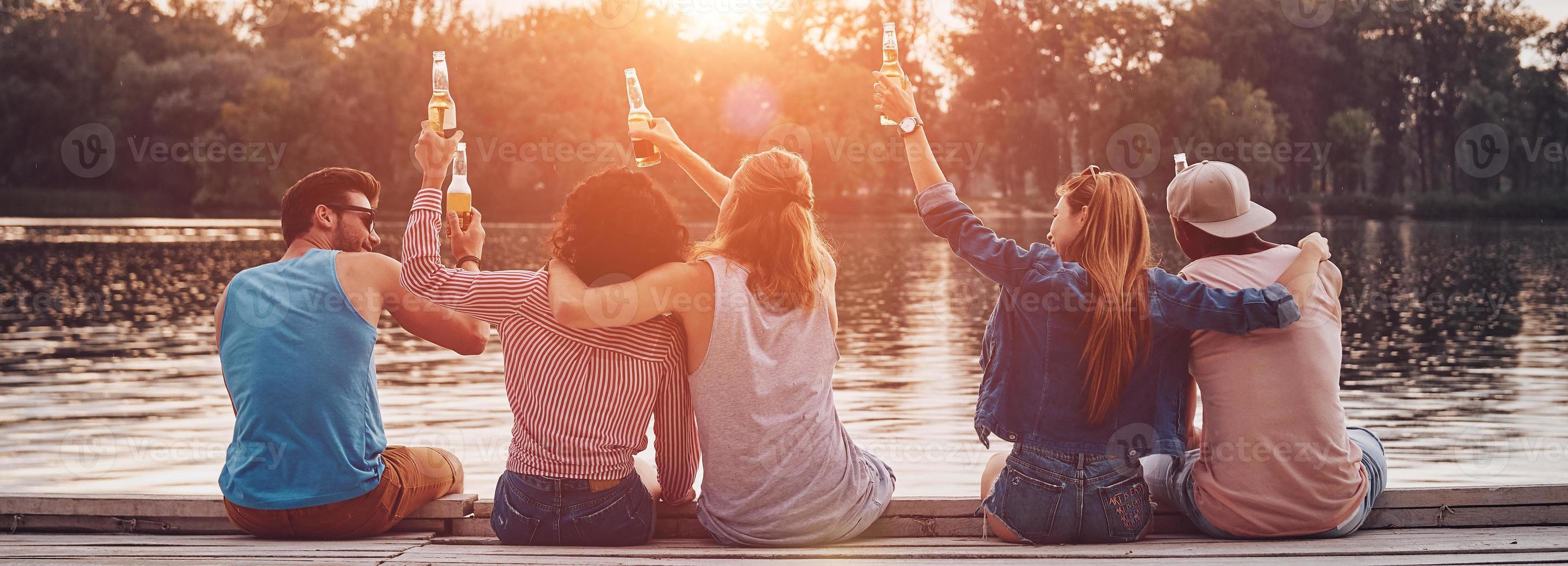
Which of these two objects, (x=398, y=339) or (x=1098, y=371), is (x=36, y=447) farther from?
(x=1098, y=371)

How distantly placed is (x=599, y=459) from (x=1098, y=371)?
4.28 ft

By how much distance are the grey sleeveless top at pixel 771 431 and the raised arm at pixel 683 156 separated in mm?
819

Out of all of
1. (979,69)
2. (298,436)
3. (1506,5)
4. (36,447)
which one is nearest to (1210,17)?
(979,69)

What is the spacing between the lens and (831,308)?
367 centimetres

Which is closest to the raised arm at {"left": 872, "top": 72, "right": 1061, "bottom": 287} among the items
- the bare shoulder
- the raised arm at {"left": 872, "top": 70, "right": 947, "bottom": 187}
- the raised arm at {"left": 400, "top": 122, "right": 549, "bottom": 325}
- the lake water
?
the raised arm at {"left": 872, "top": 70, "right": 947, "bottom": 187}

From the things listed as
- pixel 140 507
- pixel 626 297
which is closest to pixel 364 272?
pixel 626 297

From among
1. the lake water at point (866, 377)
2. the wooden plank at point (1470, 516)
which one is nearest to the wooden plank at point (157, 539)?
the lake water at point (866, 377)

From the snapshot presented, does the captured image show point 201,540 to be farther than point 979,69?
No

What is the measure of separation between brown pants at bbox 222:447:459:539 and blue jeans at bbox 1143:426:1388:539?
6.79 ft

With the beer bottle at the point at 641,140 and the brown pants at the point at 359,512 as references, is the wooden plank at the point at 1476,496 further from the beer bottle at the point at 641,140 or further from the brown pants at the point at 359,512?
the brown pants at the point at 359,512

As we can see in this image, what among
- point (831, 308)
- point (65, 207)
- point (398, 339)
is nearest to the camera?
point (831, 308)

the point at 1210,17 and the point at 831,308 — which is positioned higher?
the point at 1210,17

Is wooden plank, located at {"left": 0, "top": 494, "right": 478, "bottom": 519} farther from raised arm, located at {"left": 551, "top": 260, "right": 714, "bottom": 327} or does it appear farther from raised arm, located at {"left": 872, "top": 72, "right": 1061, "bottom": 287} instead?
raised arm, located at {"left": 872, "top": 72, "right": 1061, "bottom": 287}

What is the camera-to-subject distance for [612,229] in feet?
11.3
